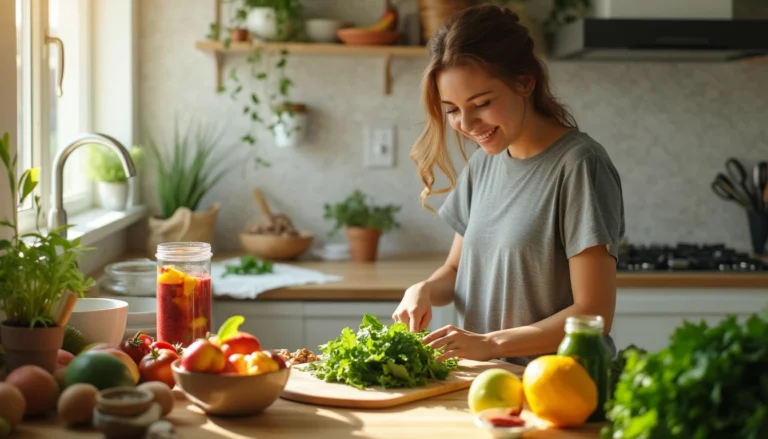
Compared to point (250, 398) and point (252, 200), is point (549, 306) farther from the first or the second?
point (252, 200)

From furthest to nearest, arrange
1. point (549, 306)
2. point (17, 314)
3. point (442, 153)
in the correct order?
point (442, 153) < point (549, 306) < point (17, 314)

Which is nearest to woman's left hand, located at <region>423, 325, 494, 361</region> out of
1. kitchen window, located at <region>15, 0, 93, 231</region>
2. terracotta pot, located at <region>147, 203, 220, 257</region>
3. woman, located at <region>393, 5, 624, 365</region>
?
woman, located at <region>393, 5, 624, 365</region>

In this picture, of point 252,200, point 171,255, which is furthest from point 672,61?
point 171,255

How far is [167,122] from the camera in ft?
12.6

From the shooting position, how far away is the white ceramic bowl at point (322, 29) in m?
3.68

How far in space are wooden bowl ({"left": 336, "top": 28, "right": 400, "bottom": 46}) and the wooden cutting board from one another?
6.64ft

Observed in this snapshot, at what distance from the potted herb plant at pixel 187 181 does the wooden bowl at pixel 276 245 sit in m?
0.15

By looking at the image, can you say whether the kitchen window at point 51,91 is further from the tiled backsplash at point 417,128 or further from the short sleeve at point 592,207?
the short sleeve at point 592,207

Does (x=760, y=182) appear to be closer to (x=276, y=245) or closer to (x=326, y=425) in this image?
(x=276, y=245)

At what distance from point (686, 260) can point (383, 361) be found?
1.92 meters

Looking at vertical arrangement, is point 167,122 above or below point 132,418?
above

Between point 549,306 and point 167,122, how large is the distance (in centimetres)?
217

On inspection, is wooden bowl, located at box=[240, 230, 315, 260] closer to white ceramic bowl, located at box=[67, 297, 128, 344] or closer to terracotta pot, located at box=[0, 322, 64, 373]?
white ceramic bowl, located at box=[67, 297, 128, 344]

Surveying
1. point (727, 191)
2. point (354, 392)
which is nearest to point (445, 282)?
point (354, 392)
